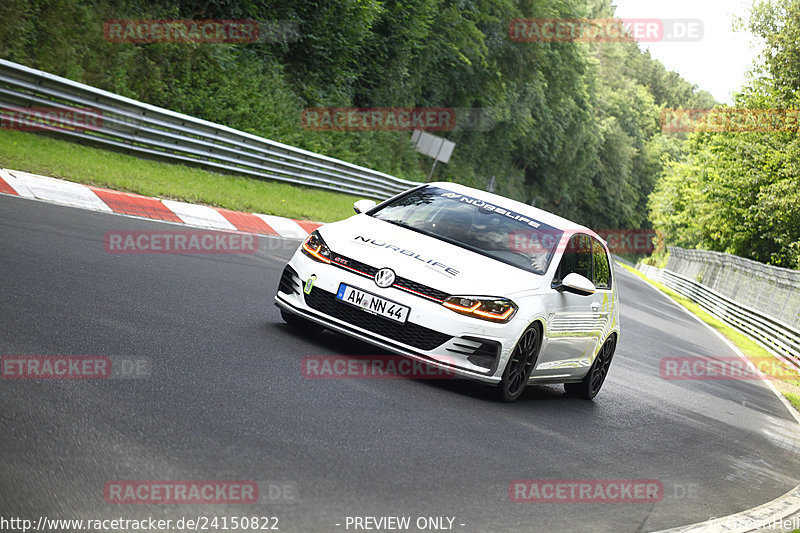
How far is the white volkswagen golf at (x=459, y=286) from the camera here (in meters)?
7.43

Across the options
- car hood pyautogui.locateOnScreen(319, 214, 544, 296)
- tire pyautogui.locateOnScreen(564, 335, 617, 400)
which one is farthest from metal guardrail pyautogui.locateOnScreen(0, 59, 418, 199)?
tire pyautogui.locateOnScreen(564, 335, 617, 400)

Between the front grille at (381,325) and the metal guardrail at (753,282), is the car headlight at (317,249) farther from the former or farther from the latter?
the metal guardrail at (753,282)

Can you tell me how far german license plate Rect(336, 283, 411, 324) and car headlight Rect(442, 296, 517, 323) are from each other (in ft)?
1.09

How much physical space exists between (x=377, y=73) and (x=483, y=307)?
3097cm

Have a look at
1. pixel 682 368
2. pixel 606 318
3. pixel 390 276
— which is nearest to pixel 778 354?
pixel 682 368

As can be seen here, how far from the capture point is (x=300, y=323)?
28.2 feet

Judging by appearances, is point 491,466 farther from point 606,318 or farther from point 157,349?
point 606,318

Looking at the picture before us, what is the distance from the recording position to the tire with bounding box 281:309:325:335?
852cm

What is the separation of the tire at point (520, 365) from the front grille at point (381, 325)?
675mm

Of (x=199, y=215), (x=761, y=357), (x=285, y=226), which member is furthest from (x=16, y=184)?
(x=761, y=357)

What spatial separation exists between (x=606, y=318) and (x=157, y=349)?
4.83 meters

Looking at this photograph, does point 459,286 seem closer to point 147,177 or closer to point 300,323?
point 300,323

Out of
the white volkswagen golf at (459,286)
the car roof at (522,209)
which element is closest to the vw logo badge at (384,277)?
the white volkswagen golf at (459,286)

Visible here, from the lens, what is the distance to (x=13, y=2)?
18.2 metres
